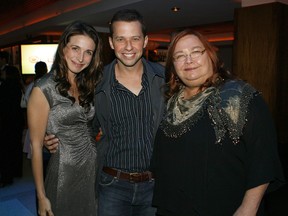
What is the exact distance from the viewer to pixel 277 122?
442 cm

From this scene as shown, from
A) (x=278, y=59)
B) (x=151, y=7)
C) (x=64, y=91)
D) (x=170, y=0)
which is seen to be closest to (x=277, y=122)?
(x=278, y=59)

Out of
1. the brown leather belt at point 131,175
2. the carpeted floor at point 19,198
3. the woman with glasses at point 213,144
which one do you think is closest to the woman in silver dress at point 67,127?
the brown leather belt at point 131,175

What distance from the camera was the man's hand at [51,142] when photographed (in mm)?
1845

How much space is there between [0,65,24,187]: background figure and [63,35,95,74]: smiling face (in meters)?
2.66

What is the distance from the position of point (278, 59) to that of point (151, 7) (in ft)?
8.61

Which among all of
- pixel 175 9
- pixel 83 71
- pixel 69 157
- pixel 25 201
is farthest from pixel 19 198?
pixel 175 9

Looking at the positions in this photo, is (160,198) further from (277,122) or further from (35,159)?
(277,122)

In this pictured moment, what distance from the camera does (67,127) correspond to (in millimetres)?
1846

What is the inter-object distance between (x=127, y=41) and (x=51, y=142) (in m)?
0.76

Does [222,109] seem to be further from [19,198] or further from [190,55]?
[19,198]

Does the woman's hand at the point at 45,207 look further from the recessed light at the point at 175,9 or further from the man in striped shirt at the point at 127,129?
the recessed light at the point at 175,9

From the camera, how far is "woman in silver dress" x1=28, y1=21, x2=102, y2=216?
179 cm

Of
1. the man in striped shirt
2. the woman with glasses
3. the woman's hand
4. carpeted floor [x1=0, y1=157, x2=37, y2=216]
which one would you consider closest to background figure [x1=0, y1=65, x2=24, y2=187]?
carpeted floor [x1=0, y1=157, x2=37, y2=216]

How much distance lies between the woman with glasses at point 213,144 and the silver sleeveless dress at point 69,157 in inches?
20.8
